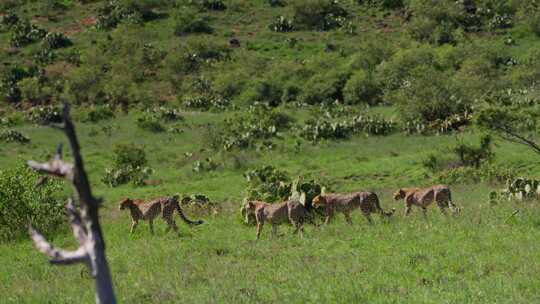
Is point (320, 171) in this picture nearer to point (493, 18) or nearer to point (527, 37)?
point (527, 37)

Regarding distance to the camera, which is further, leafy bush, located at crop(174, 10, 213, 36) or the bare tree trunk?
leafy bush, located at crop(174, 10, 213, 36)

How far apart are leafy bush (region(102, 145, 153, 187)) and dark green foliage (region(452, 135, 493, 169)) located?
15167 millimetres

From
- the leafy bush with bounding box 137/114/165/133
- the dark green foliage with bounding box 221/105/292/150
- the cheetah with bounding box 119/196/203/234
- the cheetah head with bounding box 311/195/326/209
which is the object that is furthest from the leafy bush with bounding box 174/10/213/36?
the cheetah head with bounding box 311/195/326/209

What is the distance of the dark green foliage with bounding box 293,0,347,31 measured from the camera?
8488cm

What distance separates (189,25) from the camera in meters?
83.9

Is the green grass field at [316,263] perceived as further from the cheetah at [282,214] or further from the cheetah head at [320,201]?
the cheetah head at [320,201]

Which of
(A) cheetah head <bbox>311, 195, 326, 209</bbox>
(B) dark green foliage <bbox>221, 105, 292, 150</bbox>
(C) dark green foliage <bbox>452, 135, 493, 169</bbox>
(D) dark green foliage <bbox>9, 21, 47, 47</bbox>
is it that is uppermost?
(A) cheetah head <bbox>311, 195, 326, 209</bbox>

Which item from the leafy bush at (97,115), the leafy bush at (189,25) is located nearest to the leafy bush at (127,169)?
the leafy bush at (97,115)

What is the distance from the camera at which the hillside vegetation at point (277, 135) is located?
1145cm

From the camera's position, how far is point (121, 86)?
6694 centimetres

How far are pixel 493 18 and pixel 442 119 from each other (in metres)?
38.5

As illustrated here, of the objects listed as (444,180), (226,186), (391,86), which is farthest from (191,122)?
(444,180)

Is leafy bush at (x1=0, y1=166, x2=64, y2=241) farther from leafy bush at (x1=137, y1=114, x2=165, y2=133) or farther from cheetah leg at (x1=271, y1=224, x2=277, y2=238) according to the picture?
leafy bush at (x1=137, y1=114, x2=165, y2=133)

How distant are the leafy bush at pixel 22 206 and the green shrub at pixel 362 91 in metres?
39.5
